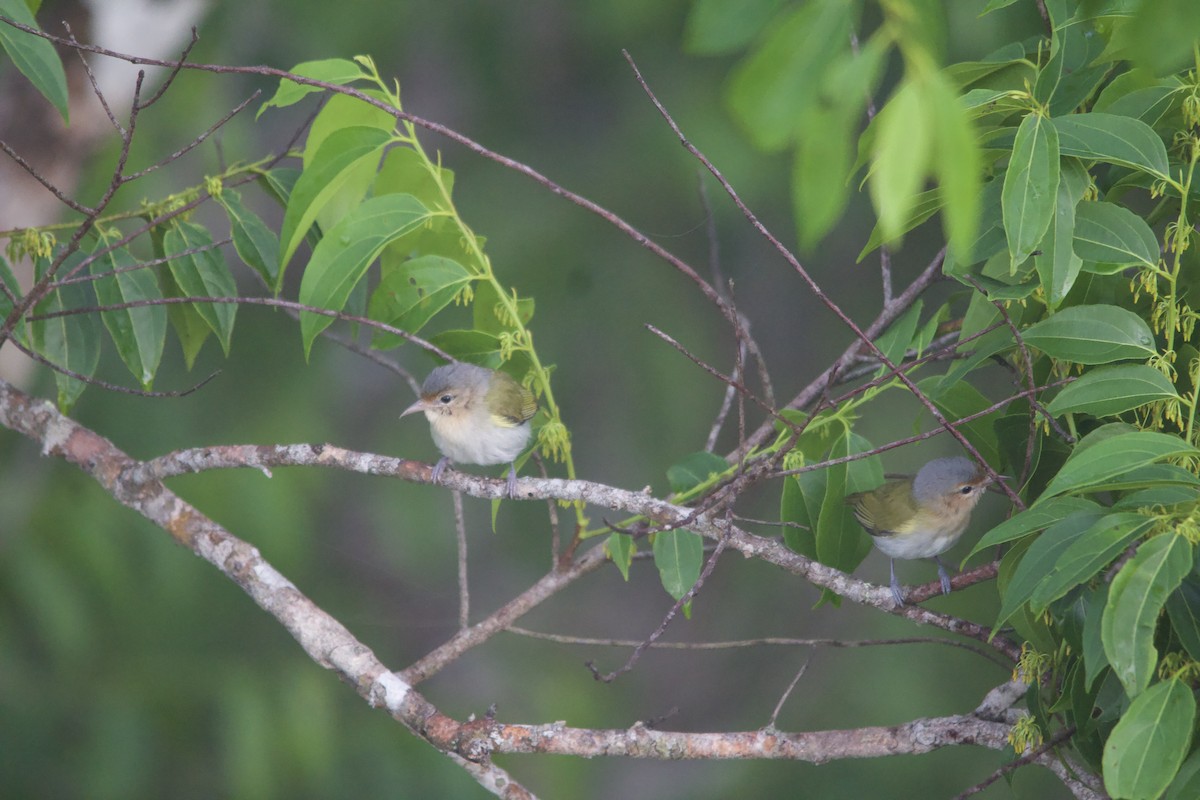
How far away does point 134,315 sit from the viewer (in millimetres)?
2244

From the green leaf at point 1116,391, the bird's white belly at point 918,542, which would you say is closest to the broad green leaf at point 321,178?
the green leaf at point 1116,391

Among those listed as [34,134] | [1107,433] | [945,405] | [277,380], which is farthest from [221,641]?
[1107,433]

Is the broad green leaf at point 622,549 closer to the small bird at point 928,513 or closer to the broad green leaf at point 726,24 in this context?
the small bird at point 928,513

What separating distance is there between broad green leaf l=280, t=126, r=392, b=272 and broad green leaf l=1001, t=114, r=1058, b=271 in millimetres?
1173

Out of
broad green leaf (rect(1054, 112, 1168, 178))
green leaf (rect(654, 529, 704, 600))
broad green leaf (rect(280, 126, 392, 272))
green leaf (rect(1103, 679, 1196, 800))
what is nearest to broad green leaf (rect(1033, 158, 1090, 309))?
broad green leaf (rect(1054, 112, 1168, 178))

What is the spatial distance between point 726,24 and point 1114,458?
75 centimetres

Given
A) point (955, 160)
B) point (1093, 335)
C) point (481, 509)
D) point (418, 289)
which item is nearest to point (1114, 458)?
point (1093, 335)

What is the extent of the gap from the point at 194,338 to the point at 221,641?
3.06m

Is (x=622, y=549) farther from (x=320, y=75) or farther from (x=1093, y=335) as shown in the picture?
(x=320, y=75)

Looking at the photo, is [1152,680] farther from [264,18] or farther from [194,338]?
[264,18]

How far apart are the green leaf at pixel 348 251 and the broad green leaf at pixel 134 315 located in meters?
0.48

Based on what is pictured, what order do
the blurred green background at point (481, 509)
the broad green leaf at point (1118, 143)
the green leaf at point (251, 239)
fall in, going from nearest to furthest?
1. the broad green leaf at point (1118, 143)
2. the green leaf at point (251, 239)
3. the blurred green background at point (481, 509)

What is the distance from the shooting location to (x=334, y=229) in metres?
1.95

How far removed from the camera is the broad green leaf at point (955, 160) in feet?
2.14
